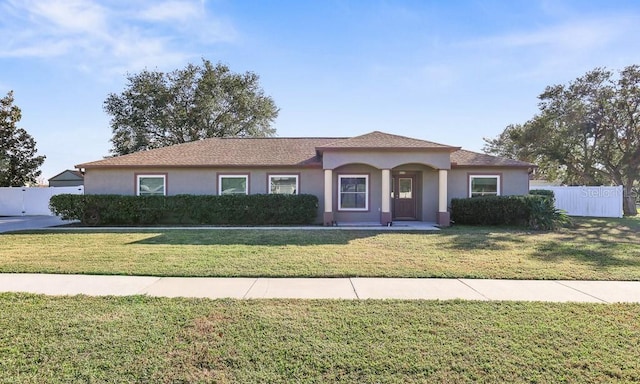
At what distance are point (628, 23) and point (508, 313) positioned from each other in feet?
41.3

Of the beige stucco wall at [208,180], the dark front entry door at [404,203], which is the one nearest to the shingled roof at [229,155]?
the beige stucco wall at [208,180]

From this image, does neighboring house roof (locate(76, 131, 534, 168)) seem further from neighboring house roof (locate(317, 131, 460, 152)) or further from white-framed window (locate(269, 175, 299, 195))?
white-framed window (locate(269, 175, 299, 195))

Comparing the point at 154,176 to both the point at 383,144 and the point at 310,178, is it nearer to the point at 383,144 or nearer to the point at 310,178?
the point at 310,178

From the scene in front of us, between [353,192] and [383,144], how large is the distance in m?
2.64

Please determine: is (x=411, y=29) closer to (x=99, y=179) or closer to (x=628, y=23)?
(x=628, y=23)

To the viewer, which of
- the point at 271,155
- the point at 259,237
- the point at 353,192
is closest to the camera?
the point at 259,237

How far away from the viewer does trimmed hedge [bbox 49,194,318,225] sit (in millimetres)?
14508

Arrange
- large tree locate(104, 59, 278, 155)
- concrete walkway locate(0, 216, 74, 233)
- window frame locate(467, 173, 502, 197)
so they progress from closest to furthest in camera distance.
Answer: concrete walkway locate(0, 216, 74, 233), window frame locate(467, 173, 502, 197), large tree locate(104, 59, 278, 155)

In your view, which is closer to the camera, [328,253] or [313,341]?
[313,341]

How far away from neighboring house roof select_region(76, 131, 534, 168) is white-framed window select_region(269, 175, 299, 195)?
0.59 metres

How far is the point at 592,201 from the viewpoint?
20.5 metres

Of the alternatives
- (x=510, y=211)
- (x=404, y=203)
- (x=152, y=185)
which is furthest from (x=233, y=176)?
(x=510, y=211)

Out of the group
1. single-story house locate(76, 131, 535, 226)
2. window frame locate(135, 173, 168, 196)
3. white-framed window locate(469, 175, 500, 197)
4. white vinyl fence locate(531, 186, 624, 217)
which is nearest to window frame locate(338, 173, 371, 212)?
single-story house locate(76, 131, 535, 226)

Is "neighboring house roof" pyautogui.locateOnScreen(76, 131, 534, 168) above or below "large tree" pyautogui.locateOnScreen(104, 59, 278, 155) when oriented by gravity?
below
